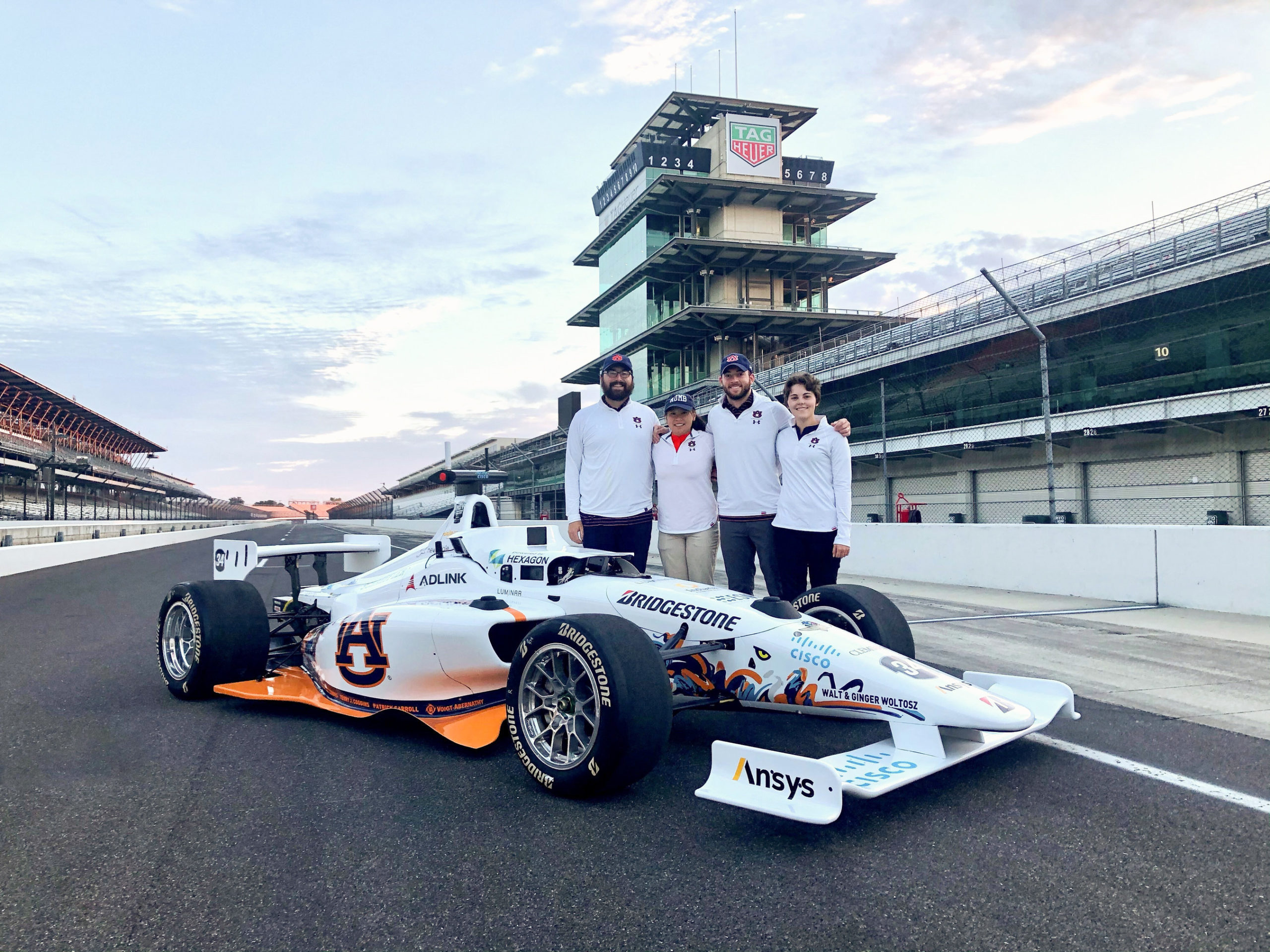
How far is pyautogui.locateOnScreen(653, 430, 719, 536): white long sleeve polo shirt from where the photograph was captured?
5227 millimetres

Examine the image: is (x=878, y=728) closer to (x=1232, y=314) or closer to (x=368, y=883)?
(x=368, y=883)

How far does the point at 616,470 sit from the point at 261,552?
2.61 metres

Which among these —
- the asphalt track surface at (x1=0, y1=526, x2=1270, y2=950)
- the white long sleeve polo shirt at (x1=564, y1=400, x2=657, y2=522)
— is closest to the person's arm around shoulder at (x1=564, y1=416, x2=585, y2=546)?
the white long sleeve polo shirt at (x1=564, y1=400, x2=657, y2=522)

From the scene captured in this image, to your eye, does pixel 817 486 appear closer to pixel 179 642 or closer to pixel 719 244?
pixel 179 642

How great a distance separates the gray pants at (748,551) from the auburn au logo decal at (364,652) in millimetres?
2056

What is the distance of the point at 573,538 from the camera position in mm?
5477

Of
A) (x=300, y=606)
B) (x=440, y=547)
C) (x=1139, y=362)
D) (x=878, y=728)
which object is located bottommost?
(x=878, y=728)

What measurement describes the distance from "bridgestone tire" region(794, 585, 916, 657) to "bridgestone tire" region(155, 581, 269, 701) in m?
3.23

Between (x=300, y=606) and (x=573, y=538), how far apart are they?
1998mm

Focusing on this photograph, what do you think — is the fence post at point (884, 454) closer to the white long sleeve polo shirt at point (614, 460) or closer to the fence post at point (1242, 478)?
the white long sleeve polo shirt at point (614, 460)

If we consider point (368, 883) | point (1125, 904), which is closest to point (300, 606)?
point (368, 883)

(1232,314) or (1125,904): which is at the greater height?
(1232,314)

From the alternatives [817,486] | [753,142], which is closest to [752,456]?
[817,486]

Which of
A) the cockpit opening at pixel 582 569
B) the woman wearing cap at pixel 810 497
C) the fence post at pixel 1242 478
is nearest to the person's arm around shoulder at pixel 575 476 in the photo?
the cockpit opening at pixel 582 569
